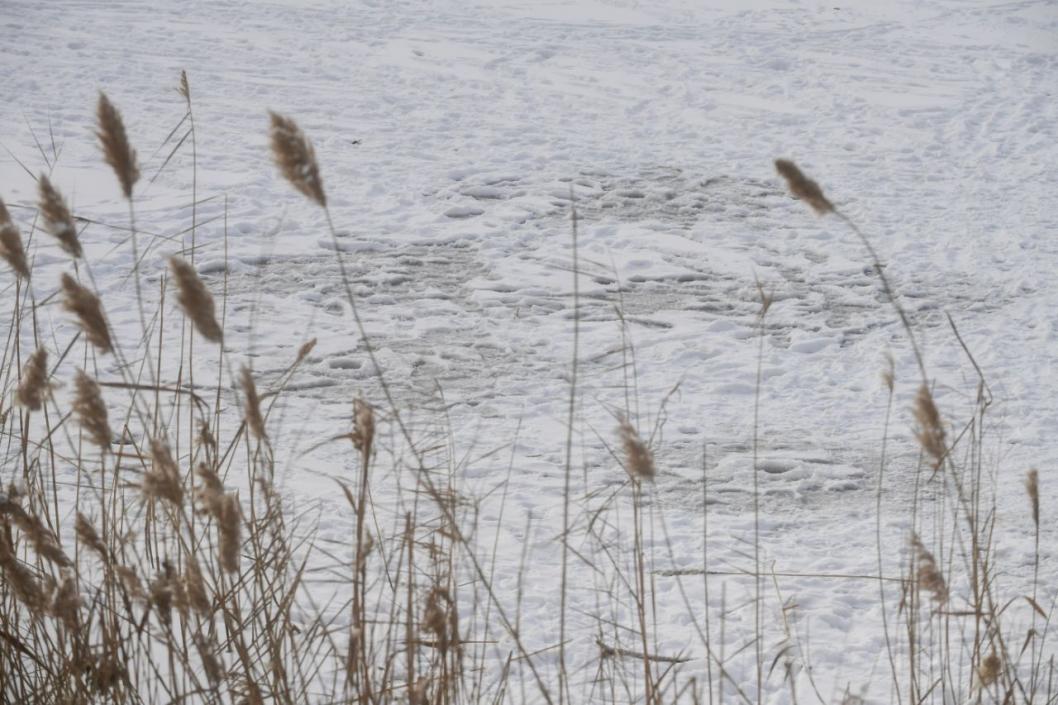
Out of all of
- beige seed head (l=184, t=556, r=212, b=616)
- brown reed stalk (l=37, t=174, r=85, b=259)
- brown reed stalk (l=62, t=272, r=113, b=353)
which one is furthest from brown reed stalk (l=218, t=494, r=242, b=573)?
brown reed stalk (l=37, t=174, r=85, b=259)

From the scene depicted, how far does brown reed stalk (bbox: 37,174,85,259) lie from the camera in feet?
4.01

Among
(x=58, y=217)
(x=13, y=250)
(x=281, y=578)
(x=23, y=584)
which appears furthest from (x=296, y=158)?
(x=281, y=578)

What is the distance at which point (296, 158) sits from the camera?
113 centimetres

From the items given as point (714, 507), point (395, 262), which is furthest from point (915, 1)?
point (714, 507)

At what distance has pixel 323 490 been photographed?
10.7 ft

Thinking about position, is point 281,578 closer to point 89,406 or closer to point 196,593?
point 196,593

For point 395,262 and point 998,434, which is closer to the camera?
point 998,434

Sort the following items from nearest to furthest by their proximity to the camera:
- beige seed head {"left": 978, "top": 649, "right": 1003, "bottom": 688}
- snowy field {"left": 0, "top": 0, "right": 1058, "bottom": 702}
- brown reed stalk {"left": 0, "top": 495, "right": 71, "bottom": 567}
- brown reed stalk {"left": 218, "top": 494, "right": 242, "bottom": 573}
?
brown reed stalk {"left": 218, "top": 494, "right": 242, "bottom": 573}, brown reed stalk {"left": 0, "top": 495, "right": 71, "bottom": 567}, beige seed head {"left": 978, "top": 649, "right": 1003, "bottom": 688}, snowy field {"left": 0, "top": 0, "right": 1058, "bottom": 702}

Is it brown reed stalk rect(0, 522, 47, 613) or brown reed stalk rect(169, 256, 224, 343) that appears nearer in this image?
brown reed stalk rect(169, 256, 224, 343)

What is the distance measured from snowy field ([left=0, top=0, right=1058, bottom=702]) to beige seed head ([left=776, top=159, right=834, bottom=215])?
50cm

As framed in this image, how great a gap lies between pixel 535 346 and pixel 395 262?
104 cm

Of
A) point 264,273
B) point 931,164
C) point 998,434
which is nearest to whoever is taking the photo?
point 998,434

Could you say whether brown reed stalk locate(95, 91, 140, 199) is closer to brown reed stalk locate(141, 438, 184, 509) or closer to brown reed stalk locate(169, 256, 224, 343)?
brown reed stalk locate(169, 256, 224, 343)

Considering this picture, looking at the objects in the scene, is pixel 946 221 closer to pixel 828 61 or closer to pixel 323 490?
pixel 828 61
